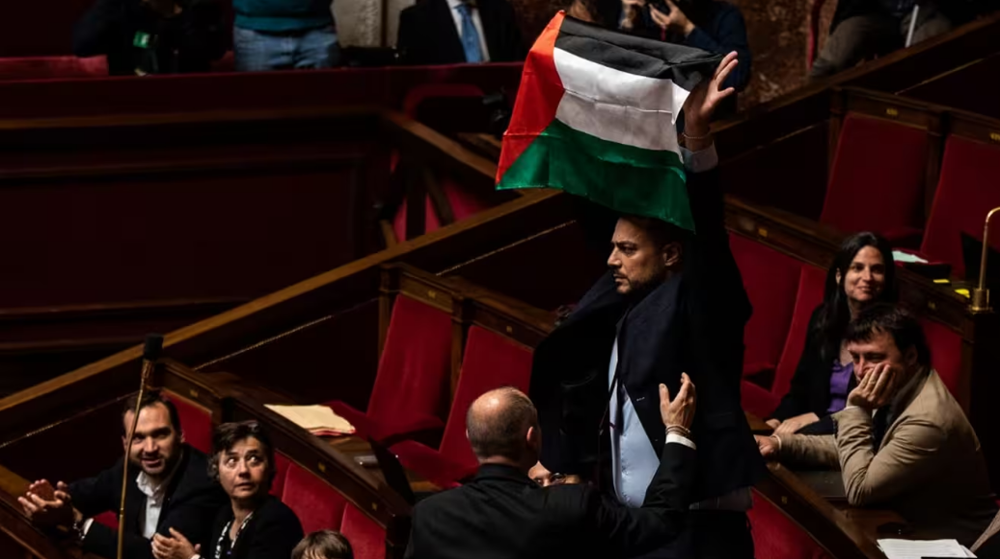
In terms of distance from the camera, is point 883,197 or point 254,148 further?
point 254,148

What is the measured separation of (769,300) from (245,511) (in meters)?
1.51

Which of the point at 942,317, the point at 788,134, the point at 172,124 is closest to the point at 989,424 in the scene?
the point at 942,317

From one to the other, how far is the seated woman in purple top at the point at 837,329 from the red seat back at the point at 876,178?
104 centimetres

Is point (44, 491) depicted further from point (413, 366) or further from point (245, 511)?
point (413, 366)

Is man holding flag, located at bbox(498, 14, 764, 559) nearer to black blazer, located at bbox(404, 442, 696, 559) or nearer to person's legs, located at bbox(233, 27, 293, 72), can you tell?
black blazer, located at bbox(404, 442, 696, 559)

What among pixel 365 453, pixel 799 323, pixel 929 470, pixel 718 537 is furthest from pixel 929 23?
pixel 718 537

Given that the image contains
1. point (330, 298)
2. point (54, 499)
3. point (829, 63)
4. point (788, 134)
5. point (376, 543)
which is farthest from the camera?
point (829, 63)

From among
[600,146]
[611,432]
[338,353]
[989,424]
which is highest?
[600,146]

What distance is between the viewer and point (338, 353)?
4930 mm

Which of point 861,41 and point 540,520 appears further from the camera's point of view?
point 861,41

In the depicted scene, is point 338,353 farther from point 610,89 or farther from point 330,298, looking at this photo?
point 610,89

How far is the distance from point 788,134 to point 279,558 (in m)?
2.36

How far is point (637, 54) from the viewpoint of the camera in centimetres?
292

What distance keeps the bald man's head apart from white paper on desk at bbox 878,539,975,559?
0.79 meters
